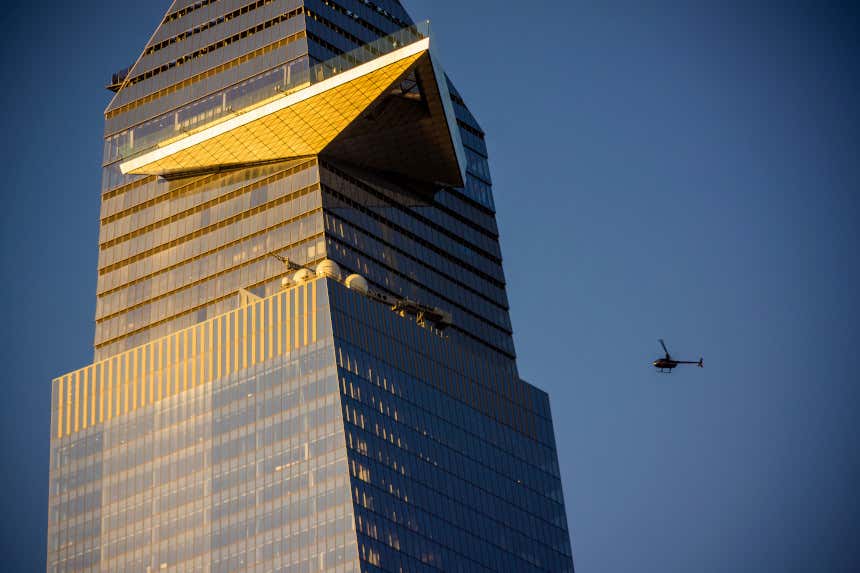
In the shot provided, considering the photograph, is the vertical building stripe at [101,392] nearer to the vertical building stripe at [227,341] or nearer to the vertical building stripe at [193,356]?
the vertical building stripe at [193,356]

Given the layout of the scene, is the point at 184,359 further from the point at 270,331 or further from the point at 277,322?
the point at 277,322

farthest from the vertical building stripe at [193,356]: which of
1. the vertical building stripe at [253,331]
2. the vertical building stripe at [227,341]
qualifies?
the vertical building stripe at [253,331]

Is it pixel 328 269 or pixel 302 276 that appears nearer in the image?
pixel 302 276

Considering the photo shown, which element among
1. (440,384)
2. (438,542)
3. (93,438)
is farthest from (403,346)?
(93,438)

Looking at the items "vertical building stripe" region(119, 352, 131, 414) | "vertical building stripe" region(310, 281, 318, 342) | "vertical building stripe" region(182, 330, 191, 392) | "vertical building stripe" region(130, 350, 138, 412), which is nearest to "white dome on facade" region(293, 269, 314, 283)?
"vertical building stripe" region(310, 281, 318, 342)

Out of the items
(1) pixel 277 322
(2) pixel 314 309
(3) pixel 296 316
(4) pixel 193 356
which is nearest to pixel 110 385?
(4) pixel 193 356
